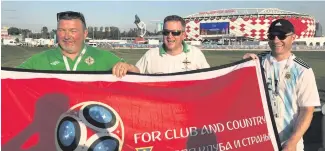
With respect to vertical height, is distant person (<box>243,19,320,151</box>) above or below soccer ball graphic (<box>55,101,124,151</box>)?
above

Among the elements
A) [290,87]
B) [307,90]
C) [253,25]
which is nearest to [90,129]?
[290,87]

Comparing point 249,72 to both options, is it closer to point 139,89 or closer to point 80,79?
point 139,89

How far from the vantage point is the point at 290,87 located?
3424mm

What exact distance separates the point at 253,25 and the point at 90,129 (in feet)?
331

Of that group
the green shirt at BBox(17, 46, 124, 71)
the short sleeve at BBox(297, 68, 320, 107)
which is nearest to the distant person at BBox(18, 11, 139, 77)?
the green shirt at BBox(17, 46, 124, 71)

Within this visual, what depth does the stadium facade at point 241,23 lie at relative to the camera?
330ft

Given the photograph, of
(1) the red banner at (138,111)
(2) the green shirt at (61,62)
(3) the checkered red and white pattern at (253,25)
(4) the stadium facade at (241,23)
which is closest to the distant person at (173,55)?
(1) the red banner at (138,111)

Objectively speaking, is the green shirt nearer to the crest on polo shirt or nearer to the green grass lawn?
the crest on polo shirt

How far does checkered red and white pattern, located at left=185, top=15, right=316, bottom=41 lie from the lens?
9988 cm

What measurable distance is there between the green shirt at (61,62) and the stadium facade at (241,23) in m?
98.0

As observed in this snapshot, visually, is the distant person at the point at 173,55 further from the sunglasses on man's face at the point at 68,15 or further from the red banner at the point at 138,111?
the sunglasses on man's face at the point at 68,15

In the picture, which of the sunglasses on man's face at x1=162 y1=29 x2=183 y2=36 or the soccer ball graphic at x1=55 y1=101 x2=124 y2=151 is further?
the sunglasses on man's face at x1=162 y1=29 x2=183 y2=36

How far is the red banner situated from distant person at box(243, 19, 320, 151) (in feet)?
1.02

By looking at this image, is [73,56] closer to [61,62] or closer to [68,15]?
[61,62]
